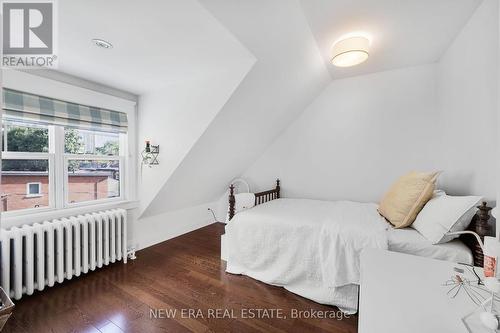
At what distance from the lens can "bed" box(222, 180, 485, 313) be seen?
5.00 ft

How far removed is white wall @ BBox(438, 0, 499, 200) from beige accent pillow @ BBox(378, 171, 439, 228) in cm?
34

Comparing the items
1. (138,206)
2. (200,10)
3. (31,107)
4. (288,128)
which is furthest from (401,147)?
(31,107)

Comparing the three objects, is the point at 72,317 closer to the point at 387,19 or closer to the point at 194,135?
the point at 194,135

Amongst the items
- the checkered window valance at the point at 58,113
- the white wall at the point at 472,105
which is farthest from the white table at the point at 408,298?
the checkered window valance at the point at 58,113

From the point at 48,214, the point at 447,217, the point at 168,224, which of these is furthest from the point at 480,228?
A: the point at 48,214

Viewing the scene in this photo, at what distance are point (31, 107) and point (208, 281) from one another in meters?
2.18

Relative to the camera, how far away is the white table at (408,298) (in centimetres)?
66

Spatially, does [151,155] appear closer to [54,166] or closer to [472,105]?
[54,166]

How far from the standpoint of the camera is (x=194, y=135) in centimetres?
222

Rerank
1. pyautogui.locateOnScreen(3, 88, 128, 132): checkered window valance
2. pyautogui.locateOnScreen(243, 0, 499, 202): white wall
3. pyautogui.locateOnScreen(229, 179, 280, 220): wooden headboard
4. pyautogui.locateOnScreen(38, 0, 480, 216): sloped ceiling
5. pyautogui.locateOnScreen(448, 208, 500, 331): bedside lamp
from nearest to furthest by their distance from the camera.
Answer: pyautogui.locateOnScreen(448, 208, 500, 331): bedside lamp → pyautogui.locateOnScreen(38, 0, 480, 216): sloped ceiling → pyautogui.locateOnScreen(243, 0, 499, 202): white wall → pyautogui.locateOnScreen(3, 88, 128, 132): checkered window valance → pyautogui.locateOnScreen(229, 179, 280, 220): wooden headboard

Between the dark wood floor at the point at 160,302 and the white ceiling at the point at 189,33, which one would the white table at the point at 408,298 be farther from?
the white ceiling at the point at 189,33

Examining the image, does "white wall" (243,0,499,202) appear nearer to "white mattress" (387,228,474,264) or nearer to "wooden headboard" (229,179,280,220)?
"wooden headboard" (229,179,280,220)

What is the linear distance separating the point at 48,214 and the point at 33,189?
27cm

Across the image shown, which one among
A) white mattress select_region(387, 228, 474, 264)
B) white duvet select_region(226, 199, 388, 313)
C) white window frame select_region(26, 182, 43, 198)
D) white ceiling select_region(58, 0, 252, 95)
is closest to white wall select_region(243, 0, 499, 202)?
white mattress select_region(387, 228, 474, 264)
